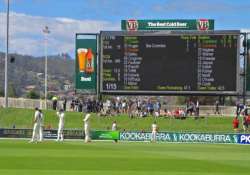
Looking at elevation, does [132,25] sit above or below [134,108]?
above

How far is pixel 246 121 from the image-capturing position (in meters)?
54.2

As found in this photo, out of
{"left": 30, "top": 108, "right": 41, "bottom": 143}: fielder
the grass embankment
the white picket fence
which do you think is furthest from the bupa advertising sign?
{"left": 30, "top": 108, "right": 41, "bottom": 143}: fielder

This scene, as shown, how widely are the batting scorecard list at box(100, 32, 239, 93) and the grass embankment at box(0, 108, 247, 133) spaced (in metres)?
4.57

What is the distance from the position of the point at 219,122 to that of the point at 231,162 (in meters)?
34.0

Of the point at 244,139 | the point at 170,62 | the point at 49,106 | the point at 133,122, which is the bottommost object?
the point at 244,139

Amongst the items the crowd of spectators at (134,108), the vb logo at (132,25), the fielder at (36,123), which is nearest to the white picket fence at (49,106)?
the crowd of spectators at (134,108)

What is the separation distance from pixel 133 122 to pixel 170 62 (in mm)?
8322

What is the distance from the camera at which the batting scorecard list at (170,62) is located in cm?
5384

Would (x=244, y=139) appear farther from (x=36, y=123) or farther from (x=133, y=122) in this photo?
(x=36, y=123)

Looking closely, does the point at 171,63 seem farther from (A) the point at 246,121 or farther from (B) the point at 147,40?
(A) the point at 246,121

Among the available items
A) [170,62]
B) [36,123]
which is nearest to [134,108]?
[170,62]

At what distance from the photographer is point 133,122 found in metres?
60.6

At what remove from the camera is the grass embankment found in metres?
58.6

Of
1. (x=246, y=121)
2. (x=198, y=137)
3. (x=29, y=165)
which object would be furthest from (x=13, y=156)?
(x=246, y=121)
